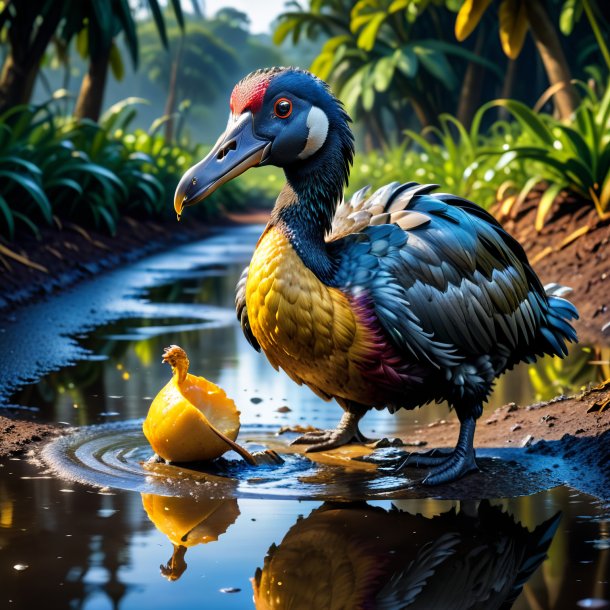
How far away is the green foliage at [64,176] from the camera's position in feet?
33.7

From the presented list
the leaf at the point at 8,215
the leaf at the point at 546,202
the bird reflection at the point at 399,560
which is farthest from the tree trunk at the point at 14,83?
the bird reflection at the point at 399,560

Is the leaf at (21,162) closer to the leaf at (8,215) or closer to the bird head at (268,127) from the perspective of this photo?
the leaf at (8,215)

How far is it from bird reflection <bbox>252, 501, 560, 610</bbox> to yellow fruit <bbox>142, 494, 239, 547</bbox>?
0.80 feet

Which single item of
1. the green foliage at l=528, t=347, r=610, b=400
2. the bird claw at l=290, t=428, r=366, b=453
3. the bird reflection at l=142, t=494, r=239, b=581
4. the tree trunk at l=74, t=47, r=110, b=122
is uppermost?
the tree trunk at l=74, t=47, r=110, b=122

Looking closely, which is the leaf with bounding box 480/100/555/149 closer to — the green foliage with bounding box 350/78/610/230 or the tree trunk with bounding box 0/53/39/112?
the green foliage with bounding box 350/78/610/230

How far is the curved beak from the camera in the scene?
425 centimetres

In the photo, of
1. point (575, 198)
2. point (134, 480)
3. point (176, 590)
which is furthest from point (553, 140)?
point (176, 590)

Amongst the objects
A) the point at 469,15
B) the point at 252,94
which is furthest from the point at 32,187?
the point at 252,94

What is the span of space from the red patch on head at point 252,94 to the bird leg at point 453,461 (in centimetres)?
142

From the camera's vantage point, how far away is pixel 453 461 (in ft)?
14.0

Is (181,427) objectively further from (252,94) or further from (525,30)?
(525,30)

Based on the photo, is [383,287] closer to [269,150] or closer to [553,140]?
[269,150]

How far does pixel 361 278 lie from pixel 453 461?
76 cm

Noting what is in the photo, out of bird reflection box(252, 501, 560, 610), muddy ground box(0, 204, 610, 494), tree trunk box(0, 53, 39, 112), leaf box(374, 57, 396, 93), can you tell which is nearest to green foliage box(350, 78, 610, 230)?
muddy ground box(0, 204, 610, 494)
